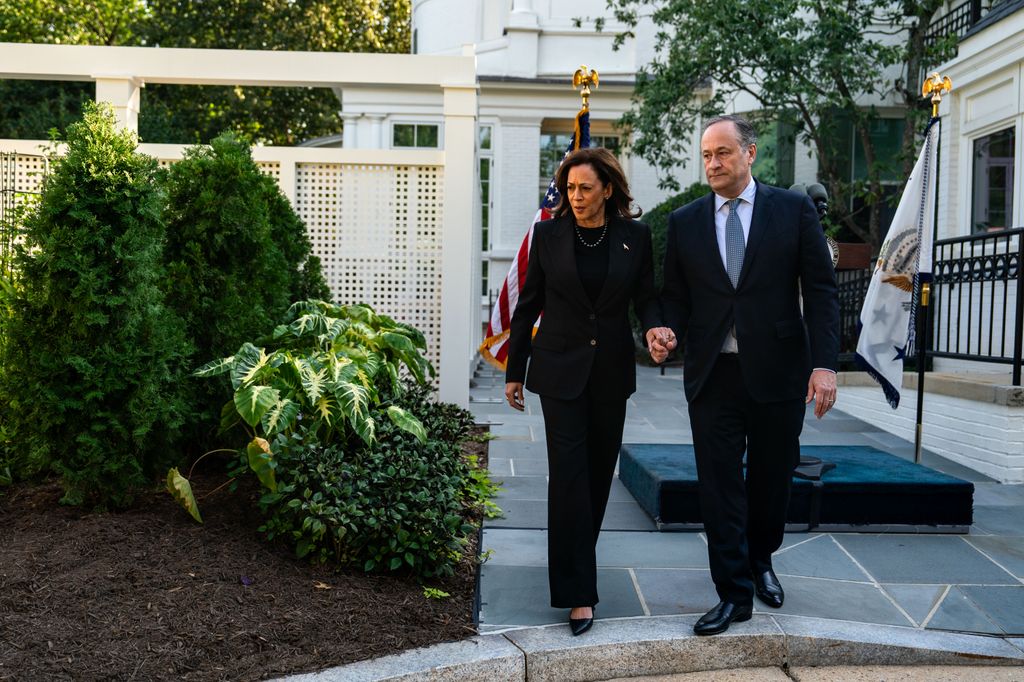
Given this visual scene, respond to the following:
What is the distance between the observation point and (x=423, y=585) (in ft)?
14.9

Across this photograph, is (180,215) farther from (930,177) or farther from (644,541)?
(930,177)

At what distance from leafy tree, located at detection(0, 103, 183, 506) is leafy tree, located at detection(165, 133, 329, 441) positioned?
2.80 feet

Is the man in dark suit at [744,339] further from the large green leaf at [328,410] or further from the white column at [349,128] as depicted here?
the white column at [349,128]

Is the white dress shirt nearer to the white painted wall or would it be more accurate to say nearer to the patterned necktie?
the patterned necktie

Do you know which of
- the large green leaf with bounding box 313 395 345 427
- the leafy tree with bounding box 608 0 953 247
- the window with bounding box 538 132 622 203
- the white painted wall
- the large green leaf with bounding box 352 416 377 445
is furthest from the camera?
the window with bounding box 538 132 622 203

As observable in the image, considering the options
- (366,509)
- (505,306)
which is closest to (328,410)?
(366,509)

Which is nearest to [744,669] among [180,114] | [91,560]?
[91,560]

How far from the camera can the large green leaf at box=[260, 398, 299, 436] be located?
4.90 meters

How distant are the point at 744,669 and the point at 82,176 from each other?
159 inches

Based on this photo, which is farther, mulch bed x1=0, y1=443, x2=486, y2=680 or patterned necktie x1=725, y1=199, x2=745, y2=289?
patterned necktie x1=725, y1=199, x2=745, y2=289

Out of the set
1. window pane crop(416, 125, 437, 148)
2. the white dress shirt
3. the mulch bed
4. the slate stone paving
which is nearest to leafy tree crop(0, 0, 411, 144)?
window pane crop(416, 125, 437, 148)

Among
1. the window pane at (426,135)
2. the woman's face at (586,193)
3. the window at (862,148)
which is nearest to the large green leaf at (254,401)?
the woman's face at (586,193)

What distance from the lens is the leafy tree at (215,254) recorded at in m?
6.06

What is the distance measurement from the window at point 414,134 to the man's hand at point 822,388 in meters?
19.3
